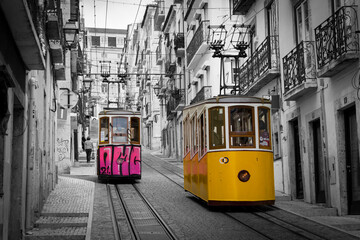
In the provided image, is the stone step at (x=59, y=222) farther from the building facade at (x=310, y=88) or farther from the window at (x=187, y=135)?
the building facade at (x=310, y=88)

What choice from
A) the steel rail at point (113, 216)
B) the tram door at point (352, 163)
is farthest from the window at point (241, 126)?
the steel rail at point (113, 216)

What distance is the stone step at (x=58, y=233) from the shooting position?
10391mm

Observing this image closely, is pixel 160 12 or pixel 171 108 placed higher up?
pixel 160 12

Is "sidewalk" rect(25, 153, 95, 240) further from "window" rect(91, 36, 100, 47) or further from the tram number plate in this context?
"window" rect(91, 36, 100, 47)

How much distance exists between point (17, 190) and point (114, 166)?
11.5 metres

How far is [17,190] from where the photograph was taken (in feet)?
31.1

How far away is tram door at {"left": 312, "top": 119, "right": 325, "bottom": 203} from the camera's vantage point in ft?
49.2

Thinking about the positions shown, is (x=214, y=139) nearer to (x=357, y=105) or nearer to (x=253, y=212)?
(x=253, y=212)

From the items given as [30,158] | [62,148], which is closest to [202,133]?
[30,158]

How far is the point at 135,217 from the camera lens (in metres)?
13.1

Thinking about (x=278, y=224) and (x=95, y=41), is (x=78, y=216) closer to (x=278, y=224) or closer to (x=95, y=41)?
(x=278, y=224)

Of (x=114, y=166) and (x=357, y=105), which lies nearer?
(x=357, y=105)

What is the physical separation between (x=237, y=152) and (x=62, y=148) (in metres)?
13.7

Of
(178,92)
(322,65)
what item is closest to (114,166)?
(322,65)
